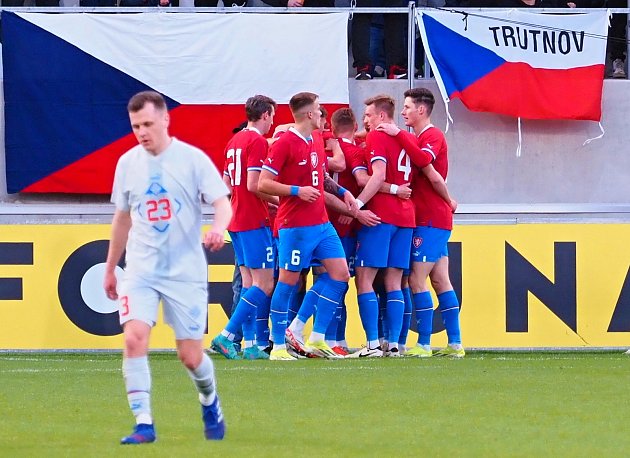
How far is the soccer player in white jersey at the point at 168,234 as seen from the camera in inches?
265

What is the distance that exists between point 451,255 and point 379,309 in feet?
2.94

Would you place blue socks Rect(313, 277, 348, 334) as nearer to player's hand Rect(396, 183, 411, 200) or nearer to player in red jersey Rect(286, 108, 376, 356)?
player in red jersey Rect(286, 108, 376, 356)

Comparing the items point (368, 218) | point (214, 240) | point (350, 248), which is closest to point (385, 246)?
point (368, 218)

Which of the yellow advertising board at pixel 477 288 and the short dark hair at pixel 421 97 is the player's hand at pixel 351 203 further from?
the yellow advertising board at pixel 477 288

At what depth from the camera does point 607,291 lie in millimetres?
12859

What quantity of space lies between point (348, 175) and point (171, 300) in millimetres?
5788

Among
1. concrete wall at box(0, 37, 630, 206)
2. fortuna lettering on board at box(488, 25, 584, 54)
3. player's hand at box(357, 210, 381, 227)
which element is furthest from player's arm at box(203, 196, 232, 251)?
concrete wall at box(0, 37, 630, 206)

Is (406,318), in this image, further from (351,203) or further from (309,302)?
(351,203)

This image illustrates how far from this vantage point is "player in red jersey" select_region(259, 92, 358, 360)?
11.1 m

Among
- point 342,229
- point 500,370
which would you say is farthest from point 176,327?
point 342,229

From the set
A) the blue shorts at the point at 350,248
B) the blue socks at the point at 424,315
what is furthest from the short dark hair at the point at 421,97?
the blue socks at the point at 424,315

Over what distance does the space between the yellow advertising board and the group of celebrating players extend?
988 mm

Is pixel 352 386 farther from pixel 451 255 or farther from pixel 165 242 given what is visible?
pixel 451 255

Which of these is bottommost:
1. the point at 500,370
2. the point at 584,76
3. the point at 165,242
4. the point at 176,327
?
the point at 500,370
